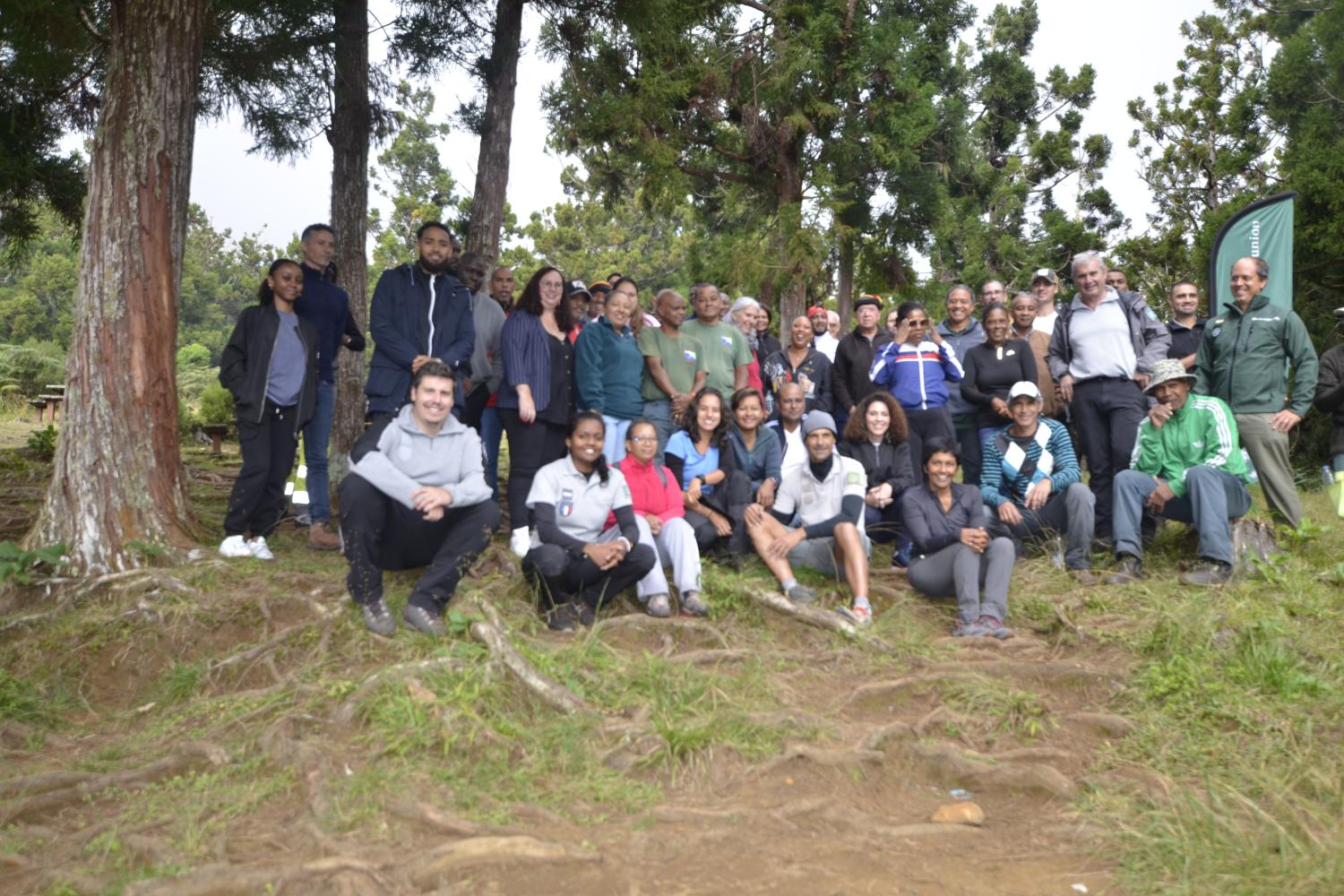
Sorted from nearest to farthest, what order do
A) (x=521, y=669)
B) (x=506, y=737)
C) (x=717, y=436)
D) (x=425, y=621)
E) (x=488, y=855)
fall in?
(x=488, y=855), (x=506, y=737), (x=521, y=669), (x=425, y=621), (x=717, y=436)

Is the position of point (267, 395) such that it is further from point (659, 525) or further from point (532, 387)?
point (659, 525)

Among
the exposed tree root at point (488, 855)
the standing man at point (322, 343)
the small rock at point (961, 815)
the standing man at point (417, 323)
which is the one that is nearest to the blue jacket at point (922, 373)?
the standing man at point (417, 323)

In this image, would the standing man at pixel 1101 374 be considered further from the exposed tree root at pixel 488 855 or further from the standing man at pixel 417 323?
the exposed tree root at pixel 488 855

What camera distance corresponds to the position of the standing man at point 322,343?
6156 mm

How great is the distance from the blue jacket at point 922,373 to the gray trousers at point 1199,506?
127 cm

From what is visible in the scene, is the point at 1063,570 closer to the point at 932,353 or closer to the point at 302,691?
the point at 932,353

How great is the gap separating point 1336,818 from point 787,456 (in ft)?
11.6

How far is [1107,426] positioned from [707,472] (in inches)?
111

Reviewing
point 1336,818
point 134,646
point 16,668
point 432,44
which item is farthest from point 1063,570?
point 432,44

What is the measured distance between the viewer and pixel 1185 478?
5980 millimetres

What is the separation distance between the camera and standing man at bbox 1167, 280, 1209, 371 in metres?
7.30

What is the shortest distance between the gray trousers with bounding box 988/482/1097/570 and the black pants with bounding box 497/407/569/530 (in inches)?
109

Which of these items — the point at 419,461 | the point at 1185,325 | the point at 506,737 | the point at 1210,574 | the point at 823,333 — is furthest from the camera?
the point at 823,333

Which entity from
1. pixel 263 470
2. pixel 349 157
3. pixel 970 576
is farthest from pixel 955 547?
pixel 349 157
